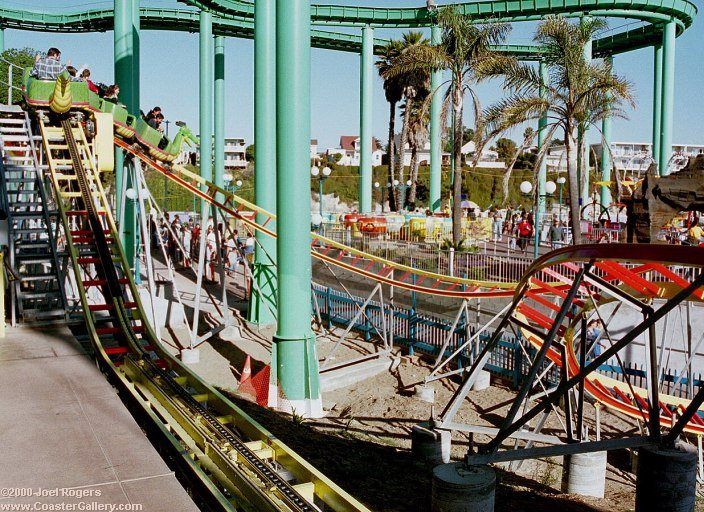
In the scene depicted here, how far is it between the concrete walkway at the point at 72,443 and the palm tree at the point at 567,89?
15.1 m

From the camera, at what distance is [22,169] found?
11.9 meters

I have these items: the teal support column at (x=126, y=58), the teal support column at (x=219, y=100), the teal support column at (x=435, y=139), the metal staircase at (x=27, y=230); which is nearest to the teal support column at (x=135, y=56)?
the teal support column at (x=126, y=58)

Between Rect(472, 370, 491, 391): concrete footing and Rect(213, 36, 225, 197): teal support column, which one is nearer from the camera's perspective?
Rect(472, 370, 491, 391): concrete footing

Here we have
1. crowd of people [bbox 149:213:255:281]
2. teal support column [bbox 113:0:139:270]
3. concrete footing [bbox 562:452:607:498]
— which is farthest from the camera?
crowd of people [bbox 149:213:255:281]

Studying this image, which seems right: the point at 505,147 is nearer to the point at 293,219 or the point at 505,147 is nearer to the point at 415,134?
the point at 415,134

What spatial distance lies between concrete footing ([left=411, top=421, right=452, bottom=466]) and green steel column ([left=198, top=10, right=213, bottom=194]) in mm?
25102

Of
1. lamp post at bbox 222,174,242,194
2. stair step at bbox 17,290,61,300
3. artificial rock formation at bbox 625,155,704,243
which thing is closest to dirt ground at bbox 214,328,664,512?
stair step at bbox 17,290,61,300

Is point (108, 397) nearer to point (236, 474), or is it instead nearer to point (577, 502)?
point (236, 474)

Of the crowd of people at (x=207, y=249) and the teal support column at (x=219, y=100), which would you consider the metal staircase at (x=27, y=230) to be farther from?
the teal support column at (x=219, y=100)

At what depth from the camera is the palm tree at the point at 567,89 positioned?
794 inches

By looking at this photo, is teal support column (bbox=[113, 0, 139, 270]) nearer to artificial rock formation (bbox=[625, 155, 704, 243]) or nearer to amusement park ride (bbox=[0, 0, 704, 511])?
amusement park ride (bbox=[0, 0, 704, 511])

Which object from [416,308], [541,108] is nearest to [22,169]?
[416,308]

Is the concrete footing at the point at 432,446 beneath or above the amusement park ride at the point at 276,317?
beneath

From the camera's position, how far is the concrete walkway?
15.6ft
